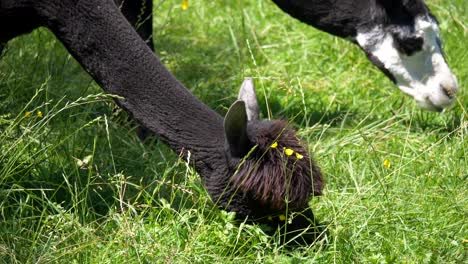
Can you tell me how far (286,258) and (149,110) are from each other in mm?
880

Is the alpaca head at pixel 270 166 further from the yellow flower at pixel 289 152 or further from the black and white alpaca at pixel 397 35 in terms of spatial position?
the black and white alpaca at pixel 397 35

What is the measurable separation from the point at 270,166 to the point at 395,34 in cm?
224

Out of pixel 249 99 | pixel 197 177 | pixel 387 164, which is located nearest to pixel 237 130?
pixel 249 99

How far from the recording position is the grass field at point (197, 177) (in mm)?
4812

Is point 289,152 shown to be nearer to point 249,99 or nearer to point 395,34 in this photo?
point 249,99

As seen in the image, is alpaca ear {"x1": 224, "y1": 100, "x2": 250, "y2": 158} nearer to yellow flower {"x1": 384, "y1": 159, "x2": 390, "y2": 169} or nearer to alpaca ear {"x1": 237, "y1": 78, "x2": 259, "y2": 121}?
→ alpaca ear {"x1": 237, "y1": 78, "x2": 259, "y2": 121}

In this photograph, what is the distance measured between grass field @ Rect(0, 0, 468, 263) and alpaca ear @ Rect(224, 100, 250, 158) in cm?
30

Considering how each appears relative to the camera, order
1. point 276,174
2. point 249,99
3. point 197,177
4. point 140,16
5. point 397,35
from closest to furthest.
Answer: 1. point 276,174
2. point 249,99
3. point 197,177
4. point 140,16
5. point 397,35

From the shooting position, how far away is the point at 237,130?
15.0 feet

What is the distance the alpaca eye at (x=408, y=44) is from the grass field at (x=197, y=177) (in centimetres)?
44

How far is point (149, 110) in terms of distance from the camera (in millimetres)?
4770

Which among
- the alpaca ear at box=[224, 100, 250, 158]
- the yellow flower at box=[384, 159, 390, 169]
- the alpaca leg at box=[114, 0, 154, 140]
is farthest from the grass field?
the alpaca leg at box=[114, 0, 154, 140]

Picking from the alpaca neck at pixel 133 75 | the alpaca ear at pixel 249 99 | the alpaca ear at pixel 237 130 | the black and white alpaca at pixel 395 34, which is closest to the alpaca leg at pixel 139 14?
the black and white alpaca at pixel 395 34

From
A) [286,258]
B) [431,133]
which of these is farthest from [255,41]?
[286,258]
